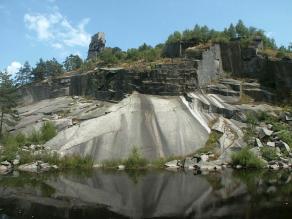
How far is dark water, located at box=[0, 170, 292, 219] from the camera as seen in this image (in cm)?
2745

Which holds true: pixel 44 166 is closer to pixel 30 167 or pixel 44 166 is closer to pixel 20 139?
pixel 30 167

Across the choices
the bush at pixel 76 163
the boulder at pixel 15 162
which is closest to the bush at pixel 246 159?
the bush at pixel 76 163

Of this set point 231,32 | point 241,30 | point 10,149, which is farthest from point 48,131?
point 241,30

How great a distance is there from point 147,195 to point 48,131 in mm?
30843

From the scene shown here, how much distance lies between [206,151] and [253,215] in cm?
3080

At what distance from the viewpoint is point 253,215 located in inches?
1035

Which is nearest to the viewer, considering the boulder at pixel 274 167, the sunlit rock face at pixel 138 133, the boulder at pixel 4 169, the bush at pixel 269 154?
the boulder at pixel 4 169

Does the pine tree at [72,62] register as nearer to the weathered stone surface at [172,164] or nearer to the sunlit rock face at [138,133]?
Result: the sunlit rock face at [138,133]

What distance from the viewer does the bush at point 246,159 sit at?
176 feet

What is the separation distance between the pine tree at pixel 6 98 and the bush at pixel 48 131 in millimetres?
10997

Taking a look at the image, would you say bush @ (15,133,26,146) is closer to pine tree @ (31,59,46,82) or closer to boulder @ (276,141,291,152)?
boulder @ (276,141,291,152)

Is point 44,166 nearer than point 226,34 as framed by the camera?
Yes

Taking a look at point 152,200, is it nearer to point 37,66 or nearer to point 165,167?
point 165,167

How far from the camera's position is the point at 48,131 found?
61500mm
